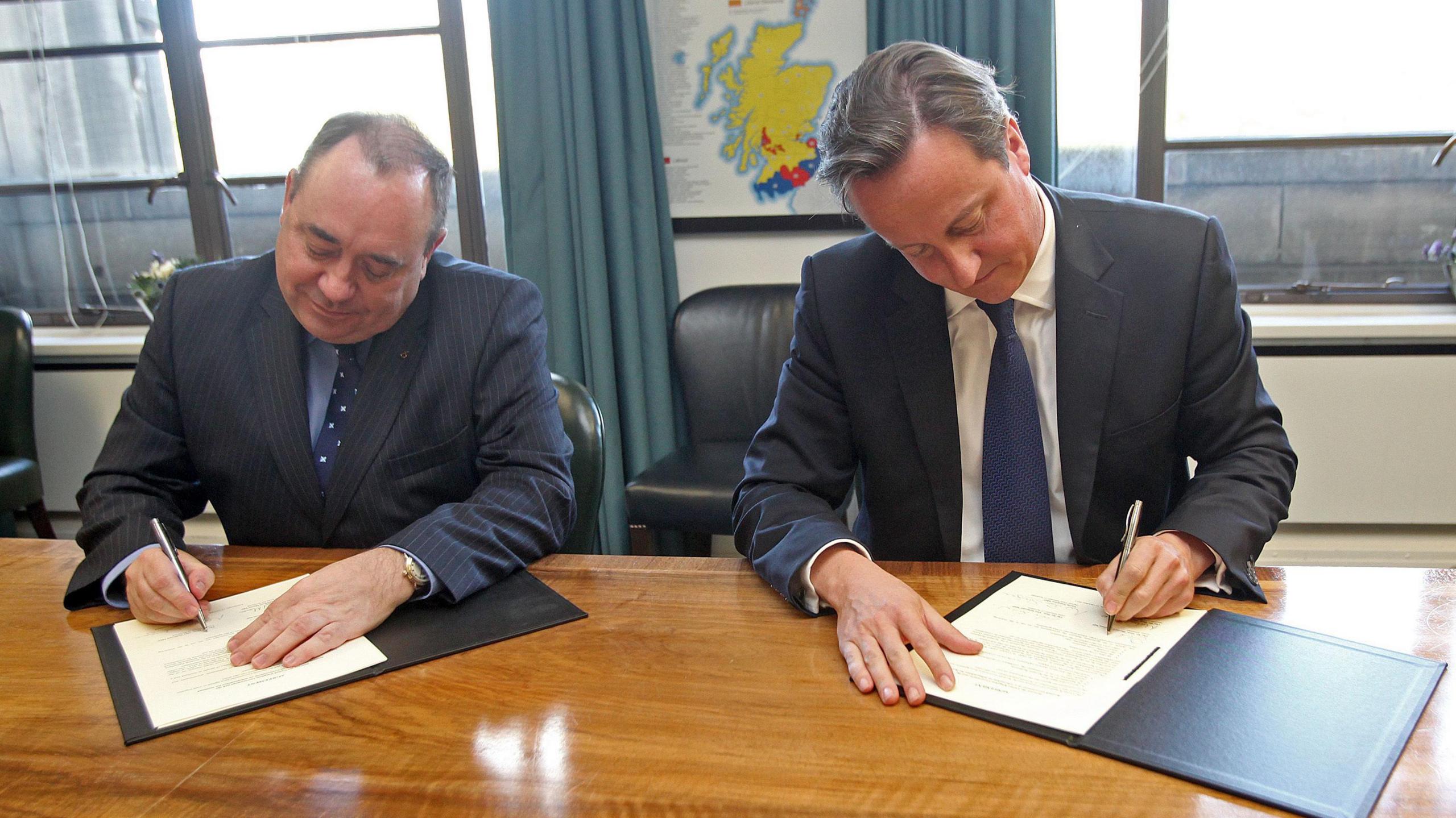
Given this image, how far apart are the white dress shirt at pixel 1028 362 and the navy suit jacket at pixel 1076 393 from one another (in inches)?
1.1

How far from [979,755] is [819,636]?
0.28m

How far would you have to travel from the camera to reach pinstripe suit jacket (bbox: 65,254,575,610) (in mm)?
1533

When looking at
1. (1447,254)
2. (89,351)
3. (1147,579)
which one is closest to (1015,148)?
(1147,579)

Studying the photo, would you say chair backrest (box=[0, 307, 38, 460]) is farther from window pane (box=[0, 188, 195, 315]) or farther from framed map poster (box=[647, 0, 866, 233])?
framed map poster (box=[647, 0, 866, 233])

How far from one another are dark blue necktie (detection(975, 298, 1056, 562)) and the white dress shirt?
0.05 feet

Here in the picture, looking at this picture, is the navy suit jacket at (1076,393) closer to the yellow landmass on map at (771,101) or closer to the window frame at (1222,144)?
the yellow landmass on map at (771,101)

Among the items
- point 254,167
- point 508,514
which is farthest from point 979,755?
point 254,167

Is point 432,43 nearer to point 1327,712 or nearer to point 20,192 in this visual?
point 20,192

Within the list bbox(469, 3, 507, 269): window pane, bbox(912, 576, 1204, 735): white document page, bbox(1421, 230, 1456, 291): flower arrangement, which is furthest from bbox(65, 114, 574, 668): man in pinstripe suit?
bbox(1421, 230, 1456, 291): flower arrangement

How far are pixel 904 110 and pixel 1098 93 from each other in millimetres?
2248

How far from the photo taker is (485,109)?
346cm

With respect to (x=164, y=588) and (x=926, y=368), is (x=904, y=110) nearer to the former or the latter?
(x=926, y=368)

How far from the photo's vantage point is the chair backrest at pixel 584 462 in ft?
5.46

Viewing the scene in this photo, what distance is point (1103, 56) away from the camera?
123 inches
